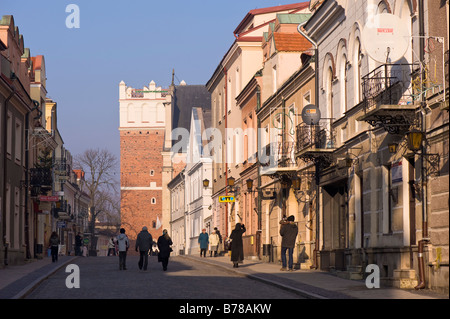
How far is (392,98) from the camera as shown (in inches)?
757

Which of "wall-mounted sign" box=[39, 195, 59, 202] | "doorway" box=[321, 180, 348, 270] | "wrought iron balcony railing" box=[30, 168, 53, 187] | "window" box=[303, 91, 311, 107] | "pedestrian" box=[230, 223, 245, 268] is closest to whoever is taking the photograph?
"doorway" box=[321, 180, 348, 270]

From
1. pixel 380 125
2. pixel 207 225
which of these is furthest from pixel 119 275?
pixel 207 225

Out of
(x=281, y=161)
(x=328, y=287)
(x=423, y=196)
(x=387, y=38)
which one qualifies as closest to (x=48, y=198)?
(x=281, y=161)

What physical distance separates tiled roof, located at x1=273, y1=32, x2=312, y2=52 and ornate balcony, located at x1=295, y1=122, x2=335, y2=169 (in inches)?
274

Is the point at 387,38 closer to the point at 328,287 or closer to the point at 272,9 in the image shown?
the point at 328,287

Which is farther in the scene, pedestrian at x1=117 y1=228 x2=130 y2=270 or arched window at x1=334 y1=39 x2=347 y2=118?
pedestrian at x1=117 y1=228 x2=130 y2=270

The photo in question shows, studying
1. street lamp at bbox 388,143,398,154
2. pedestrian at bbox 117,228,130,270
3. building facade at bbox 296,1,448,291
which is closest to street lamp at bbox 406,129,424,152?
building facade at bbox 296,1,448,291

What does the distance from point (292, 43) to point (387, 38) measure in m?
15.6

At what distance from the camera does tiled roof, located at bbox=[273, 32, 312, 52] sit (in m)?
33.0

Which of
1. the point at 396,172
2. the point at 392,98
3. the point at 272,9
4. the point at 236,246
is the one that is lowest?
the point at 236,246

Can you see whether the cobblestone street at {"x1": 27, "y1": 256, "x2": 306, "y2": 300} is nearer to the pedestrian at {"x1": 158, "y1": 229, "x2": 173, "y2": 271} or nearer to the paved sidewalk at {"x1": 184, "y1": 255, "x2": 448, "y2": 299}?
the paved sidewalk at {"x1": 184, "y1": 255, "x2": 448, "y2": 299}

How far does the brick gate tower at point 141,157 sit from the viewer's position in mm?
103188

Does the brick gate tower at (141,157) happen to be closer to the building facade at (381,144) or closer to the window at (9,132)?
the window at (9,132)
